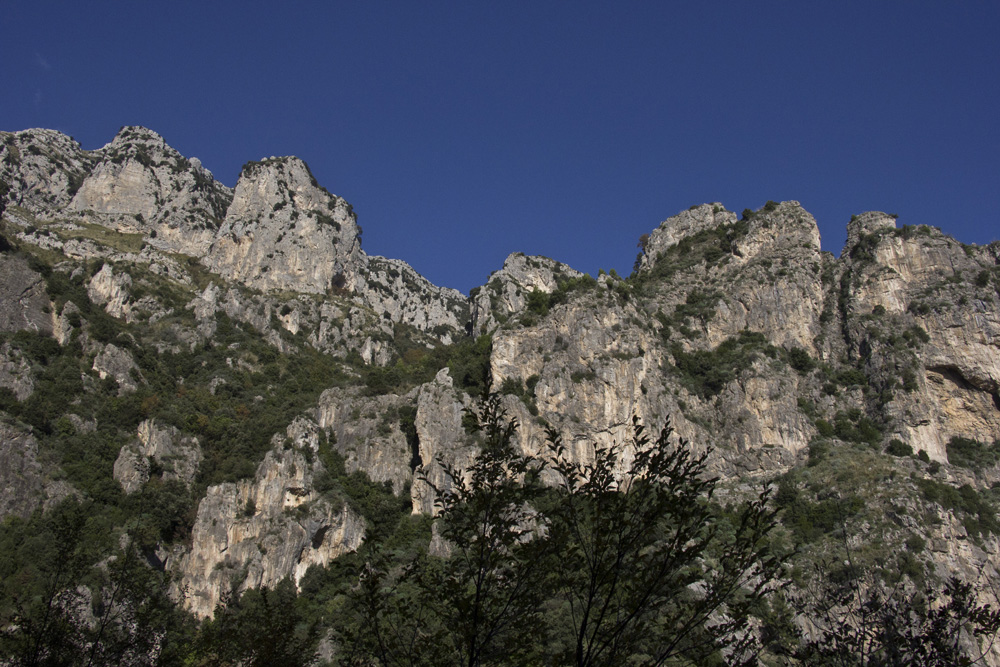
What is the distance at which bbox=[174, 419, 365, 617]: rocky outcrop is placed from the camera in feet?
162

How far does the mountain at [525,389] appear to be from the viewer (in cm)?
5059

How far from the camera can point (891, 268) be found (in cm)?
7075

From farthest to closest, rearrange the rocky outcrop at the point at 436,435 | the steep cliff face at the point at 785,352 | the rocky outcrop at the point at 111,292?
the rocky outcrop at the point at 111,292
the steep cliff face at the point at 785,352
the rocky outcrop at the point at 436,435

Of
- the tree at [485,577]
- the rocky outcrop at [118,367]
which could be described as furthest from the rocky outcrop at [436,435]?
the tree at [485,577]

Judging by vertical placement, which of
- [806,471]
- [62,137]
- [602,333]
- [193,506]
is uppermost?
[62,137]

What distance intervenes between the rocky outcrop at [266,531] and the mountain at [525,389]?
0.16m

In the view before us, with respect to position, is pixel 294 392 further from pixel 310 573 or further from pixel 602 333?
pixel 602 333

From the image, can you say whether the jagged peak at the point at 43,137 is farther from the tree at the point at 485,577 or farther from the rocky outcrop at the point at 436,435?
the tree at the point at 485,577

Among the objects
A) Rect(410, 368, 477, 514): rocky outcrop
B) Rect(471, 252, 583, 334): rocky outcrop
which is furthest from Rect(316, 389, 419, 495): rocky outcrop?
Rect(471, 252, 583, 334): rocky outcrop

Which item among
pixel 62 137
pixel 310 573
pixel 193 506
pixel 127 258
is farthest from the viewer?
pixel 62 137

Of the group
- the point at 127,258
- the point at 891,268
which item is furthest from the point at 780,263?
the point at 127,258

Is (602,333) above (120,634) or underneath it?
above

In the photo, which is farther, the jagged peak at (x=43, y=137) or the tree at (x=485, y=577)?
the jagged peak at (x=43, y=137)

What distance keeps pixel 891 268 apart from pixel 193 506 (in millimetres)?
69736
